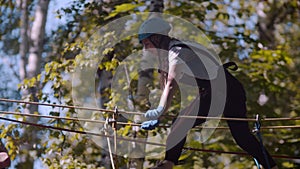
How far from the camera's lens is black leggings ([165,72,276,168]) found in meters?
4.87

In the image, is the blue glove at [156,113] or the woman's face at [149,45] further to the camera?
the woman's face at [149,45]

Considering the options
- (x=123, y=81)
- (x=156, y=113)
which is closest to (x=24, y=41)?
(x=123, y=81)

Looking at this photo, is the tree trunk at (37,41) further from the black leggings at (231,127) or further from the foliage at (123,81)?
the black leggings at (231,127)

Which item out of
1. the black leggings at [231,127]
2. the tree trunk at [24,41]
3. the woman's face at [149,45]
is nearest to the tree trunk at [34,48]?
the tree trunk at [24,41]

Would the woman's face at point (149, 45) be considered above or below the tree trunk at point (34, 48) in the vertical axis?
above

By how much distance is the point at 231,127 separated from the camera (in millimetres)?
4996

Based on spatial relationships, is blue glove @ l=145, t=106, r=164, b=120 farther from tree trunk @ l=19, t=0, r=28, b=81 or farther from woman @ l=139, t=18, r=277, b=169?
tree trunk @ l=19, t=0, r=28, b=81

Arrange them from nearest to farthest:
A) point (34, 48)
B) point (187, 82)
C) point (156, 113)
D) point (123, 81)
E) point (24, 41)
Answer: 1. point (156, 113)
2. point (187, 82)
3. point (123, 81)
4. point (34, 48)
5. point (24, 41)

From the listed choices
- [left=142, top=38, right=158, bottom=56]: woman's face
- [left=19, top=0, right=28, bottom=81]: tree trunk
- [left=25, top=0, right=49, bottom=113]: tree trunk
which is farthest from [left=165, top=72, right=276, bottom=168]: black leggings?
[left=19, top=0, right=28, bottom=81]: tree trunk

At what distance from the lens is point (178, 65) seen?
4.73 meters

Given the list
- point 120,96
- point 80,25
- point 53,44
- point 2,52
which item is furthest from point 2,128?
point 2,52

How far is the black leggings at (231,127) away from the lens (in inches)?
192

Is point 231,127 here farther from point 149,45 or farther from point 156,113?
point 149,45

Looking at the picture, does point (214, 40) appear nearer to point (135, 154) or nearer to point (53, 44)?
point (135, 154)
